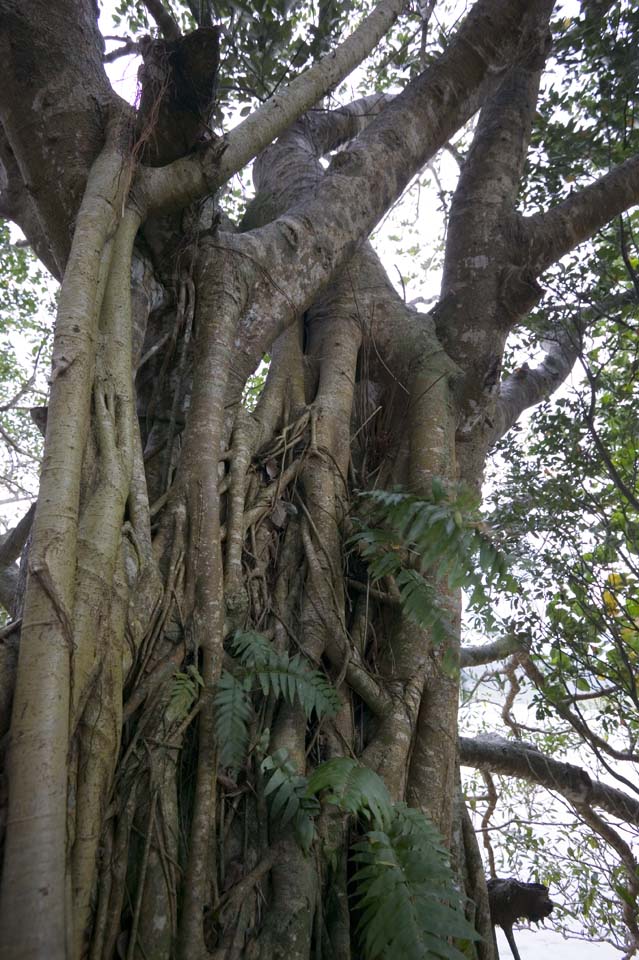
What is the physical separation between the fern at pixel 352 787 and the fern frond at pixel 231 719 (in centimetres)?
23

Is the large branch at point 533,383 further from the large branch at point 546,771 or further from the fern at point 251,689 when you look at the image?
the fern at point 251,689

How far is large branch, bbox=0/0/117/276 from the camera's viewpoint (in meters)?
2.66

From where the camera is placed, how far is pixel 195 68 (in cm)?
255

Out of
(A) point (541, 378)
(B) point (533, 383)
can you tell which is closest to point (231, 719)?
(B) point (533, 383)

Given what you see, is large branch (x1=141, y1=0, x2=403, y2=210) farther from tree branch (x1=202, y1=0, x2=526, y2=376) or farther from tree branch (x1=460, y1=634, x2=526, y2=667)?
tree branch (x1=460, y1=634, x2=526, y2=667)

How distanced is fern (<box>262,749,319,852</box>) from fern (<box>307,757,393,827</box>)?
52mm

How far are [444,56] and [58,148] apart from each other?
9.23 ft

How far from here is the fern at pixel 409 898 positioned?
1.54m

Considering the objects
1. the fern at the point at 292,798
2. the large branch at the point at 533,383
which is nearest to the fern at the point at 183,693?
the fern at the point at 292,798

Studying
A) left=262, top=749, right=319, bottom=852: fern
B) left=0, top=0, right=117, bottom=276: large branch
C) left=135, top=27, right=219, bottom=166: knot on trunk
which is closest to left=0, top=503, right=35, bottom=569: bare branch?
left=0, top=0, right=117, bottom=276: large branch

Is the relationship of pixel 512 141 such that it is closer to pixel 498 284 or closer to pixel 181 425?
pixel 498 284

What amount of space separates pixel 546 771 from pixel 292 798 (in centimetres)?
302

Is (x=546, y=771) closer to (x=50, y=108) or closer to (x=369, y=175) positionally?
(x=369, y=175)

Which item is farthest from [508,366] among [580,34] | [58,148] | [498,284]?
[58,148]
